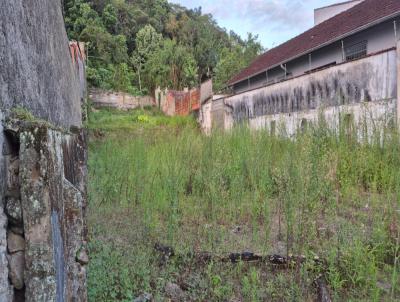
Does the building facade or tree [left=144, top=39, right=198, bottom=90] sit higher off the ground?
tree [left=144, top=39, right=198, bottom=90]

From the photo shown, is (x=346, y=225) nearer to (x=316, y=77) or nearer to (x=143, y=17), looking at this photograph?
(x=316, y=77)

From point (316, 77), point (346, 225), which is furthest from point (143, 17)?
point (346, 225)

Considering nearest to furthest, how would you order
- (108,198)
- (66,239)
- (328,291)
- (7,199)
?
(7,199)
(66,239)
(328,291)
(108,198)

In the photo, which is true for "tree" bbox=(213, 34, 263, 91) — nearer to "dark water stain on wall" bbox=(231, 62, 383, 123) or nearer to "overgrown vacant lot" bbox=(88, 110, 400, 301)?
"dark water stain on wall" bbox=(231, 62, 383, 123)

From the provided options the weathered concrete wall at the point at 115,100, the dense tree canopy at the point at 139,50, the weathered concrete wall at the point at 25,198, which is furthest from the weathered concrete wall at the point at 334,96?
the dense tree canopy at the point at 139,50

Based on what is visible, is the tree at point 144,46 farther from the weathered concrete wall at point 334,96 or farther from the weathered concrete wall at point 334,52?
the weathered concrete wall at point 334,96

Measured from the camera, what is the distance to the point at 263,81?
18.3 m

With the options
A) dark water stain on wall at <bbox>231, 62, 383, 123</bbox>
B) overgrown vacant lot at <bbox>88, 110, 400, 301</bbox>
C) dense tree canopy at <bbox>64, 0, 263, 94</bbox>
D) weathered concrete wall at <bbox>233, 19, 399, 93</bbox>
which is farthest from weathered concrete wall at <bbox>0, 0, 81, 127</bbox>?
dense tree canopy at <bbox>64, 0, 263, 94</bbox>

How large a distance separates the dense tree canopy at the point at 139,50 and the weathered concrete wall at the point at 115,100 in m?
1.07

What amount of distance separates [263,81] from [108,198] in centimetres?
1487

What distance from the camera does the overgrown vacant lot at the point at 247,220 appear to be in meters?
2.86

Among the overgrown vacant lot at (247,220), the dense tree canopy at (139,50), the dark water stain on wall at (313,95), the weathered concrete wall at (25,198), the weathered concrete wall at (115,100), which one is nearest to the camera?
the weathered concrete wall at (25,198)

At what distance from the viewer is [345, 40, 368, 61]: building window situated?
11.5 m

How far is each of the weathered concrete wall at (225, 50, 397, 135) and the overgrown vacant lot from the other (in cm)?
137
